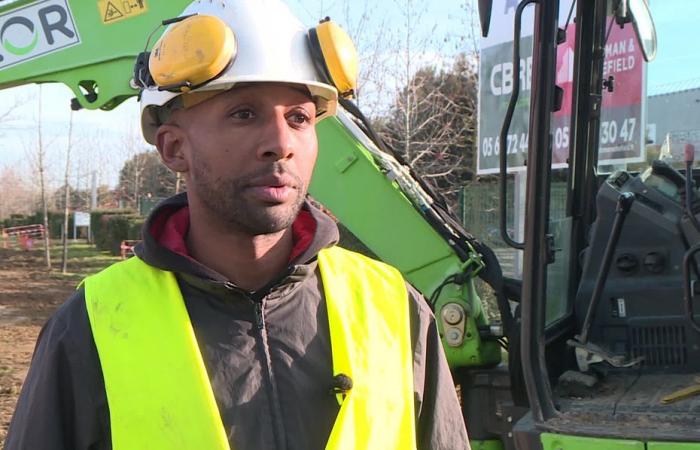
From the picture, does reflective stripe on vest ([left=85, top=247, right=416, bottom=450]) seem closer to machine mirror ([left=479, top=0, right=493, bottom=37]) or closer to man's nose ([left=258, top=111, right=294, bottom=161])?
man's nose ([left=258, top=111, right=294, bottom=161])

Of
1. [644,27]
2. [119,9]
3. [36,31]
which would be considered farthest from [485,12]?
[36,31]

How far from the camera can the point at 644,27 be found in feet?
11.2

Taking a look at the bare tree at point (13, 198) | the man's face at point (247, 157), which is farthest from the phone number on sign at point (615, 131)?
the bare tree at point (13, 198)

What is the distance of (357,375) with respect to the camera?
1667 millimetres

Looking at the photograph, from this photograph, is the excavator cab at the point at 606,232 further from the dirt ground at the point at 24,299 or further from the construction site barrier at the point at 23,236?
the construction site barrier at the point at 23,236

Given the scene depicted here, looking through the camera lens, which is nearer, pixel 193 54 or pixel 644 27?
pixel 193 54

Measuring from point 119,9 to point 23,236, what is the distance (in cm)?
2874

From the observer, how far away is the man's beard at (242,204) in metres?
1.65

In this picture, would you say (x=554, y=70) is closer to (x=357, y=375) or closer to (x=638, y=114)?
(x=638, y=114)

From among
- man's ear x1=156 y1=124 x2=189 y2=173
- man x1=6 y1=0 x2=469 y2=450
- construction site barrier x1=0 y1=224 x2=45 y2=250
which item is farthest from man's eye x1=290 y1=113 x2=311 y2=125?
construction site barrier x1=0 y1=224 x2=45 y2=250

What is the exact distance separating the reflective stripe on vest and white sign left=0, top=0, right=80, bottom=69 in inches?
124

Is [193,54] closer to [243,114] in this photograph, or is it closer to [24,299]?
[243,114]

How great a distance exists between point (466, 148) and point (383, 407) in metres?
14.7

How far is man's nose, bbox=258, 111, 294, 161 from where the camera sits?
1649mm
